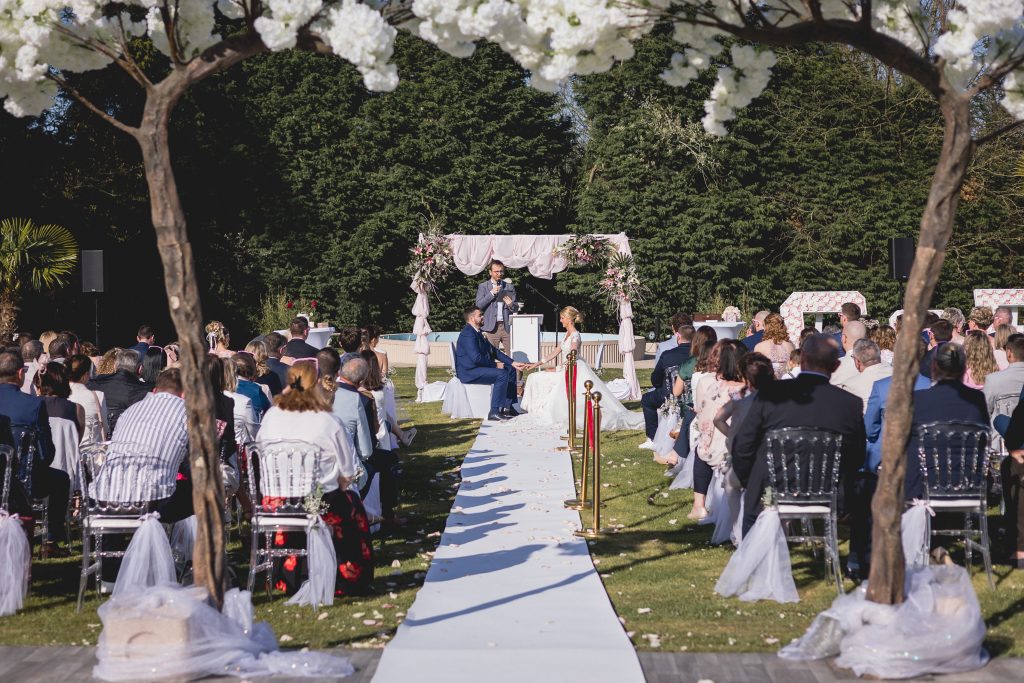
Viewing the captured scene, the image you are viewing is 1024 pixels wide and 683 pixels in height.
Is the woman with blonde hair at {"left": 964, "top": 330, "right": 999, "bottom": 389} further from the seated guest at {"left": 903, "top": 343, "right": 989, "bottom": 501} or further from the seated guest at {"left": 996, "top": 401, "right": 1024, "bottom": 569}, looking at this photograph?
the seated guest at {"left": 903, "top": 343, "right": 989, "bottom": 501}

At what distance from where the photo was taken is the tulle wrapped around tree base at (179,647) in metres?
5.16

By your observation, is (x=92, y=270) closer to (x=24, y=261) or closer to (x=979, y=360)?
(x=24, y=261)

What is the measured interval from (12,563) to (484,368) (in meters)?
9.47

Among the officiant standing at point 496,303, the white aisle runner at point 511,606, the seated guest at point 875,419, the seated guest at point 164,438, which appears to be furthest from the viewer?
the officiant standing at point 496,303

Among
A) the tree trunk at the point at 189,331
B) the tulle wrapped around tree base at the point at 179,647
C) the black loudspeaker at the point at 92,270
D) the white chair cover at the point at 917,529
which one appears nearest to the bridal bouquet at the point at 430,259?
the black loudspeaker at the point at 92,270

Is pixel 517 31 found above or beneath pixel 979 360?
above

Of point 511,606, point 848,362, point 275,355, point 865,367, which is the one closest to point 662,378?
point 848,362

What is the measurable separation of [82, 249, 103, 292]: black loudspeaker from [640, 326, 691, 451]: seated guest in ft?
29.5

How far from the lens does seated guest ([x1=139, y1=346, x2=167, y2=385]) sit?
9.92 meters

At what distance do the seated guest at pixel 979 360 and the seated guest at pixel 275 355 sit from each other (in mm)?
6019

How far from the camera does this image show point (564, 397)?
1459 cm

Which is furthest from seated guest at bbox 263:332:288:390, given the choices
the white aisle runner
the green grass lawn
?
the white aisle runner

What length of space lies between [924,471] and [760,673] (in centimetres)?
216

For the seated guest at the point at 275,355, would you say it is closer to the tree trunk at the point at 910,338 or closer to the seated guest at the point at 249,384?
the seated guest at the point at 249,384
